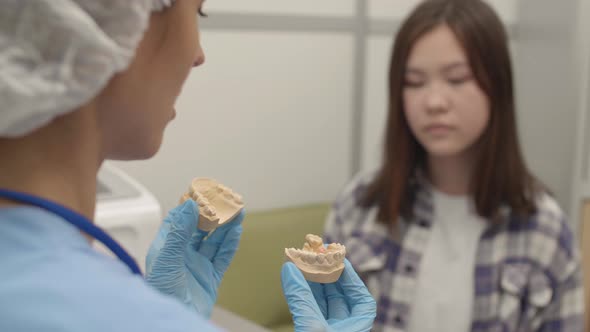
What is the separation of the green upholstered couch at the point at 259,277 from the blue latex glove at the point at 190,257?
0.79 m

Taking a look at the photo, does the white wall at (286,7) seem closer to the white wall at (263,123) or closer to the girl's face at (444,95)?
the white wall at (263,123)

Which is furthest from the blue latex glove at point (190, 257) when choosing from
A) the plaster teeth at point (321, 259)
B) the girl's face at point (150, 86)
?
the girl's face at point (150, 86)

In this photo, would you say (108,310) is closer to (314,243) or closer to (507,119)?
(314,243)

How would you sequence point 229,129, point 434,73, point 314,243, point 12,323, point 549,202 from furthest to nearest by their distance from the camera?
point 229,129 < point 549,202 < point 434,73 < point 314,243 < point 12,323

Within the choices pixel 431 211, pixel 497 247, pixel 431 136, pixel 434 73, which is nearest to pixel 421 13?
pixel 434 73

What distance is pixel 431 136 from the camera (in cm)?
163

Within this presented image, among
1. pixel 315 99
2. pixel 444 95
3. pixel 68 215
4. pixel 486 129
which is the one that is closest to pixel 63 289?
pixel 68 215

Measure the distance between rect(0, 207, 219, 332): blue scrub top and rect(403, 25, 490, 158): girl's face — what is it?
1.19 metres

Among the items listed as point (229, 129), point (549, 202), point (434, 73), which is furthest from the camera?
point (229, 129)

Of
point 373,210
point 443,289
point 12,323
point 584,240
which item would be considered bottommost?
point 584,240

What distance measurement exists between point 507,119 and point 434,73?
224 millimetres

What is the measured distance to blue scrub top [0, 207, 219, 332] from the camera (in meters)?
0.45

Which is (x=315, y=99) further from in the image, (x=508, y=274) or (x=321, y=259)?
(x=321, y=259)

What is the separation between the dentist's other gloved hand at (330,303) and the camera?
0.71 metres
